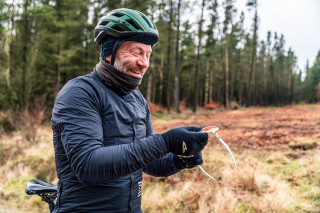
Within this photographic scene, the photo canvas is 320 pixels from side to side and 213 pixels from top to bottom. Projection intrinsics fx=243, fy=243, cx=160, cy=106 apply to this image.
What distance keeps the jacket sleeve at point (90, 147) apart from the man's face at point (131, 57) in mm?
380

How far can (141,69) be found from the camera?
1.76 m

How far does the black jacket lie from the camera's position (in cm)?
126

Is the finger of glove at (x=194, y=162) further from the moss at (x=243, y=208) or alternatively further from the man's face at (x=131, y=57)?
the moss at (x=243, y=208)

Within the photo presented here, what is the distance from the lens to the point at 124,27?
1611mm

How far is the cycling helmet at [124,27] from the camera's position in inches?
63.5

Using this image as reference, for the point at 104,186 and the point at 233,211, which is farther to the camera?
the point at 233,211

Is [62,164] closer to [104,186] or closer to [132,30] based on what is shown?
[104,186]

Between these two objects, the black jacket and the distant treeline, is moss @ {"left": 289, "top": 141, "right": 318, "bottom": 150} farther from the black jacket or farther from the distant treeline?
the black jacket

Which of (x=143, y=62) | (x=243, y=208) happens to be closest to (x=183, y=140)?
(x=143, y=62)

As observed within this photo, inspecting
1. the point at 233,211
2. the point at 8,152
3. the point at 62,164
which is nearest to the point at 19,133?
the point at 8,152

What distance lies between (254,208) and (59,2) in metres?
17.1

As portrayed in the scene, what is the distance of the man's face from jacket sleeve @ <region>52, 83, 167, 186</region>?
0.38 m

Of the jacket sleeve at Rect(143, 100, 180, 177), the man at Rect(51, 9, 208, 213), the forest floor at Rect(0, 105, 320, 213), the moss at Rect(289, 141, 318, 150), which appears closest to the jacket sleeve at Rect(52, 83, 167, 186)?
the man at Rect(51, 9, 208, 213)

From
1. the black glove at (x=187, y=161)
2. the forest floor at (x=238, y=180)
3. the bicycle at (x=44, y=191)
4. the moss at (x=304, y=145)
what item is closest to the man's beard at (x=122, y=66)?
the black glove at (x=187, y=161)
